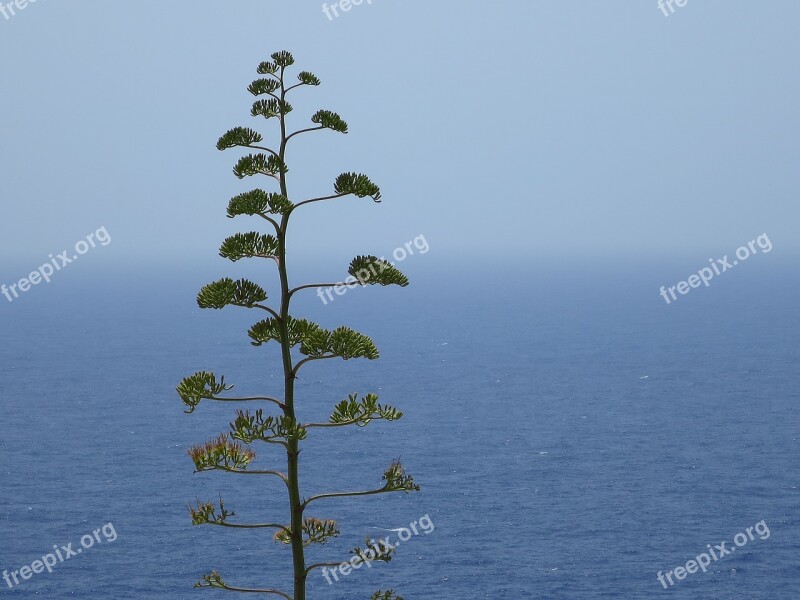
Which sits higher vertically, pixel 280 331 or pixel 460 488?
pixel 280 331

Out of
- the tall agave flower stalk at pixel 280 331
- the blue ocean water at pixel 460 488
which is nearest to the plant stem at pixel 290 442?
the tall agave flower stalk at pixel 280 331

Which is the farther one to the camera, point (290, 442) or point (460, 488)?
point (460, 488)

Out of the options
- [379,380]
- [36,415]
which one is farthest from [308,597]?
[379,380]

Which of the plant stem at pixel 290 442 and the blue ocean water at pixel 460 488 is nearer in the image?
the plant stem at pixel 290 442

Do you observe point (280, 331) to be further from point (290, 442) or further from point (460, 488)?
point (460, 488)

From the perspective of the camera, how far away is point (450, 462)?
12325cm

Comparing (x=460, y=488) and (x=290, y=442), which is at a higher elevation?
(x=290, y=442)

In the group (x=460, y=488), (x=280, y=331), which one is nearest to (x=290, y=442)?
(x=280, y=331)

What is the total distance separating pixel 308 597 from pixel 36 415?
275ft

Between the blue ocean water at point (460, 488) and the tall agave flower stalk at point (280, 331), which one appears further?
the blue ocean water at point (460, 488)

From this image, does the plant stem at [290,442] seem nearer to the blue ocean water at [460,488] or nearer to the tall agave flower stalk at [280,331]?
the tall agave flower stalk at [280,331]

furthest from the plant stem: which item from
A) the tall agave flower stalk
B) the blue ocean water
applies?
the blue ocean water

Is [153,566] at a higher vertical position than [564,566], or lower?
higher

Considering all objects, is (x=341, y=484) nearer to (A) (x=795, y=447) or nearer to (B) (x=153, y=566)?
(B) (x=153, y=566)
